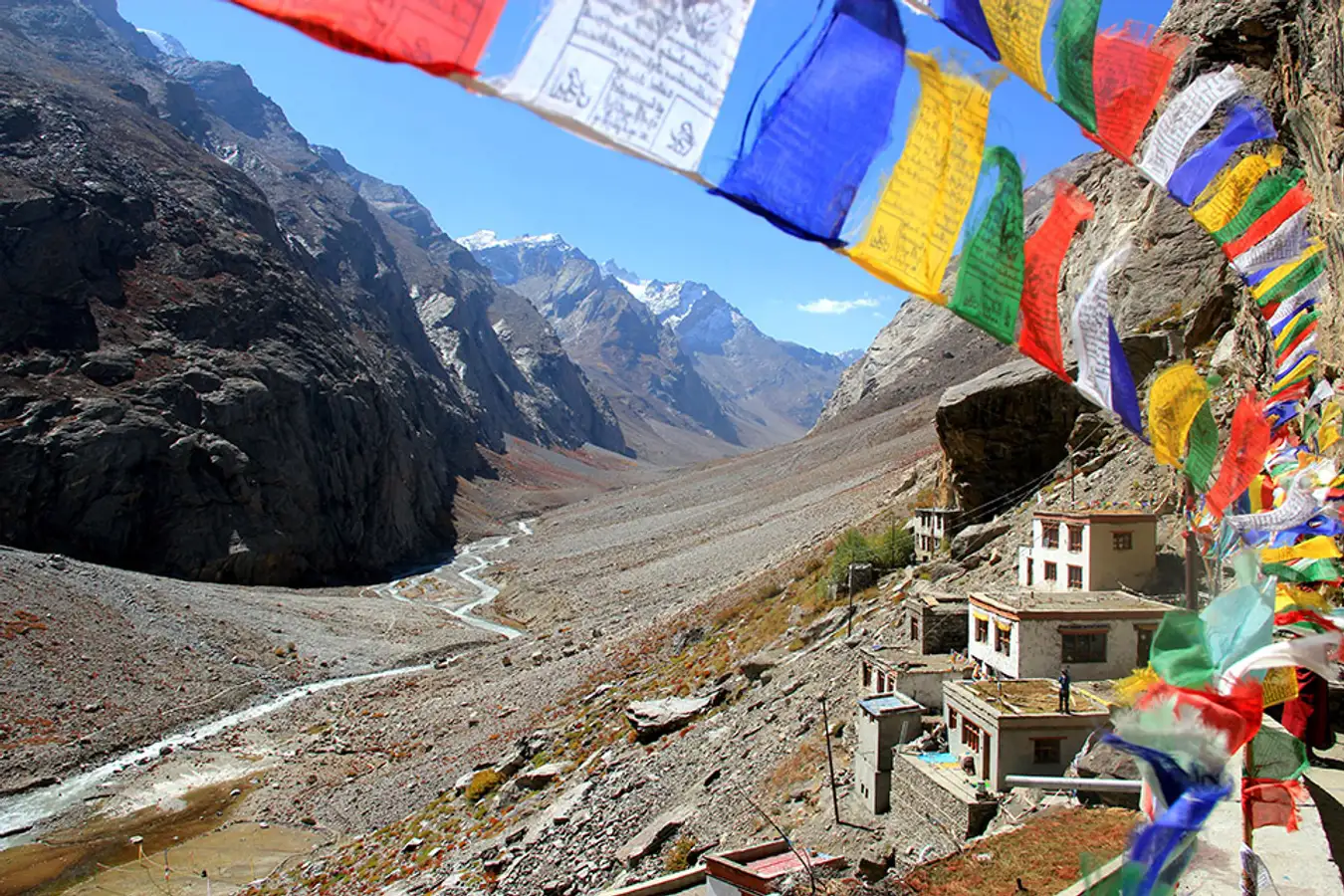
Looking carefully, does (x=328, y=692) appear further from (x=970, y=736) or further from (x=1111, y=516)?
(x=1111, y=516)

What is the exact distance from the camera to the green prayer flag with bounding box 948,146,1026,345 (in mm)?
3766

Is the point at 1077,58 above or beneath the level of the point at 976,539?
above

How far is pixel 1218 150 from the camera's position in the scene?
20.8 ft

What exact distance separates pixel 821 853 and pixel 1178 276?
982 inches

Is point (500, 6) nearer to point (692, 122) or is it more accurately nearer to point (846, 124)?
point (692, 122)

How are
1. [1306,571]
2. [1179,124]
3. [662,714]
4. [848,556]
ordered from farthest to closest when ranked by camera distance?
[848,556]
[662,714]
[1306,571]
[1179,124]

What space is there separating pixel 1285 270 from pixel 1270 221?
568 mm

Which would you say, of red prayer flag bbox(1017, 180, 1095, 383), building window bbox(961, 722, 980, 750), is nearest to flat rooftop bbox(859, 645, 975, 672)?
building window bbox(961, 722, 980, 750)

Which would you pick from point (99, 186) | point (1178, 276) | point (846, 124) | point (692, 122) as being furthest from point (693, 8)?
point (99, 186)

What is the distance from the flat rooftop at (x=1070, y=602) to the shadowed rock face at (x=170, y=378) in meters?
51.9

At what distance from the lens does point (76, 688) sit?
32.0 metres

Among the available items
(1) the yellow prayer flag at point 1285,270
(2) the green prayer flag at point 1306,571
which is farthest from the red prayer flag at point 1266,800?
(1) the yellow prayer flag at point 1285,270

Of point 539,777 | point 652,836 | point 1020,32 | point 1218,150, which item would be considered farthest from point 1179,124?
point 539,777

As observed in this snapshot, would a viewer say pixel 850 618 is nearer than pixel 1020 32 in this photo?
No
